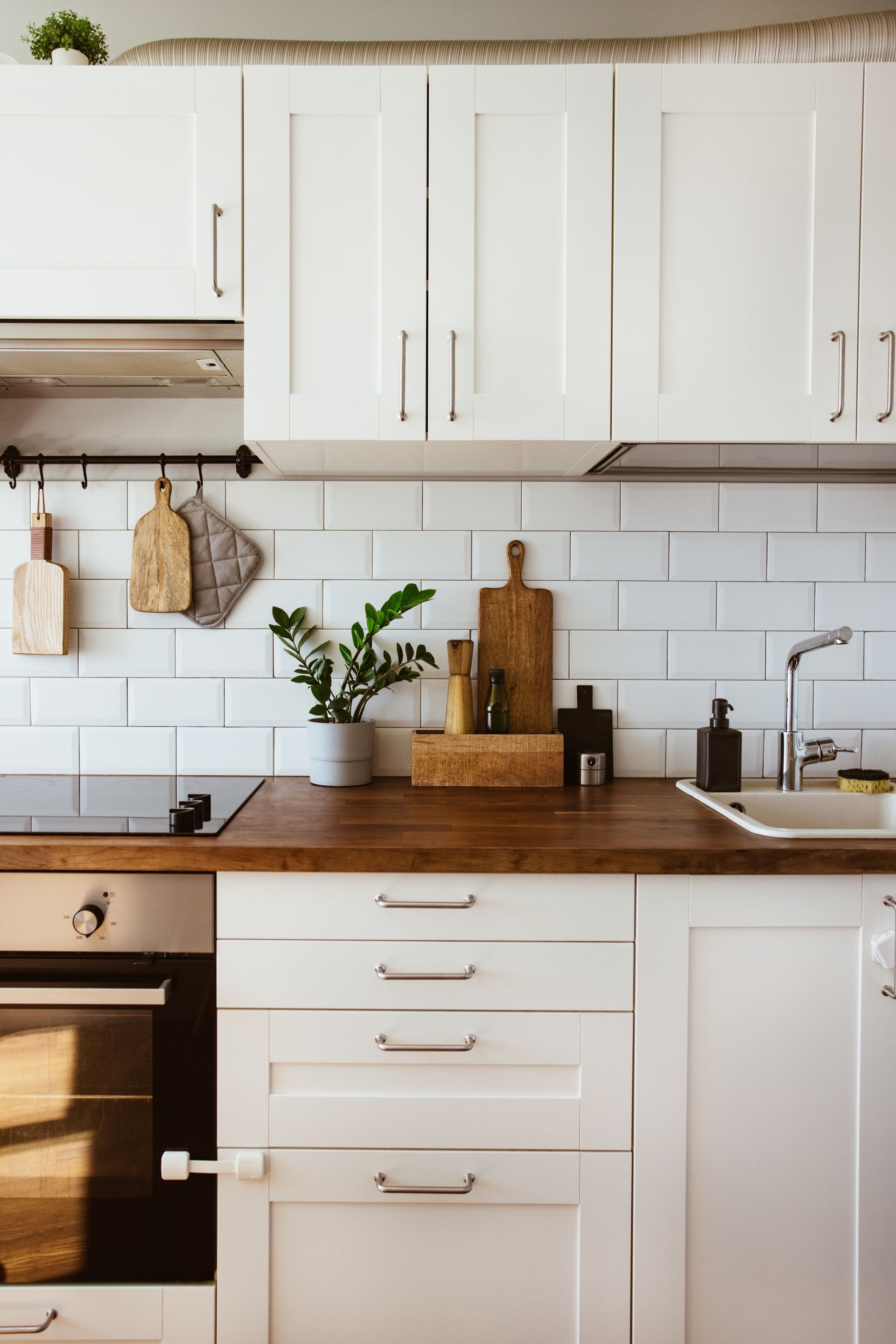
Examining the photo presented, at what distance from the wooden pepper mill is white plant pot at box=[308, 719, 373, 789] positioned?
18 cm

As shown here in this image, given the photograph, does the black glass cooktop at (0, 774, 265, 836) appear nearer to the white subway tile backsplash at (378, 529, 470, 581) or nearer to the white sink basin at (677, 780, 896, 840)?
the white subway tile backsplash at (378, 529, 470, 581)

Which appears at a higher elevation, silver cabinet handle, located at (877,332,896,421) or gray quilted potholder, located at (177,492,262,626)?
silver cabinet handle, located at (877,332,896,421)

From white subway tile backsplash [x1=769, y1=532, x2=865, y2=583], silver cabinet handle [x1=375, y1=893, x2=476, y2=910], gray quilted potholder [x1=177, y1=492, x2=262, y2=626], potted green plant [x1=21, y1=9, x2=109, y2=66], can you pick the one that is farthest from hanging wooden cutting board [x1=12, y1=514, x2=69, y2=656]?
white subway tile backsplash [x1=769, y1=532, x2=865, y2=583]

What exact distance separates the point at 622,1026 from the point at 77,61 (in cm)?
196

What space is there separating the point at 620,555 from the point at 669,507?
0.16m

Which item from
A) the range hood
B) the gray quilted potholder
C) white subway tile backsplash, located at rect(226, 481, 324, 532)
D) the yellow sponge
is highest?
the range hood

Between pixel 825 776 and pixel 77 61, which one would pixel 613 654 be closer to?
pixel 825 776

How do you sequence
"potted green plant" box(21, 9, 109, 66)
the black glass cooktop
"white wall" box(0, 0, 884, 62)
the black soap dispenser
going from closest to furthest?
the black glass cooktop
"potted green plant" box(21, 9, 109, 66)
the black soap dispenser
"white wall" box(0, 0, 884, 62)

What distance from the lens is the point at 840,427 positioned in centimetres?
156

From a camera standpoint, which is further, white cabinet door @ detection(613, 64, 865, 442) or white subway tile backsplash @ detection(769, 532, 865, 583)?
white subway tile backsplash @ detection(769, 532, 865, 583)

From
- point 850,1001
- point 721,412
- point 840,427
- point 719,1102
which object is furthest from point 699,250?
point 719,1102

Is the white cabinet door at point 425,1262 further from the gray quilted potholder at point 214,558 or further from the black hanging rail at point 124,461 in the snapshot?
the black hanging rail at point 124,461

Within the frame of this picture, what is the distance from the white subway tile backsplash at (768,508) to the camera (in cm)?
195

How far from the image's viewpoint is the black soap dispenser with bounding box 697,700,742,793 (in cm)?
174
